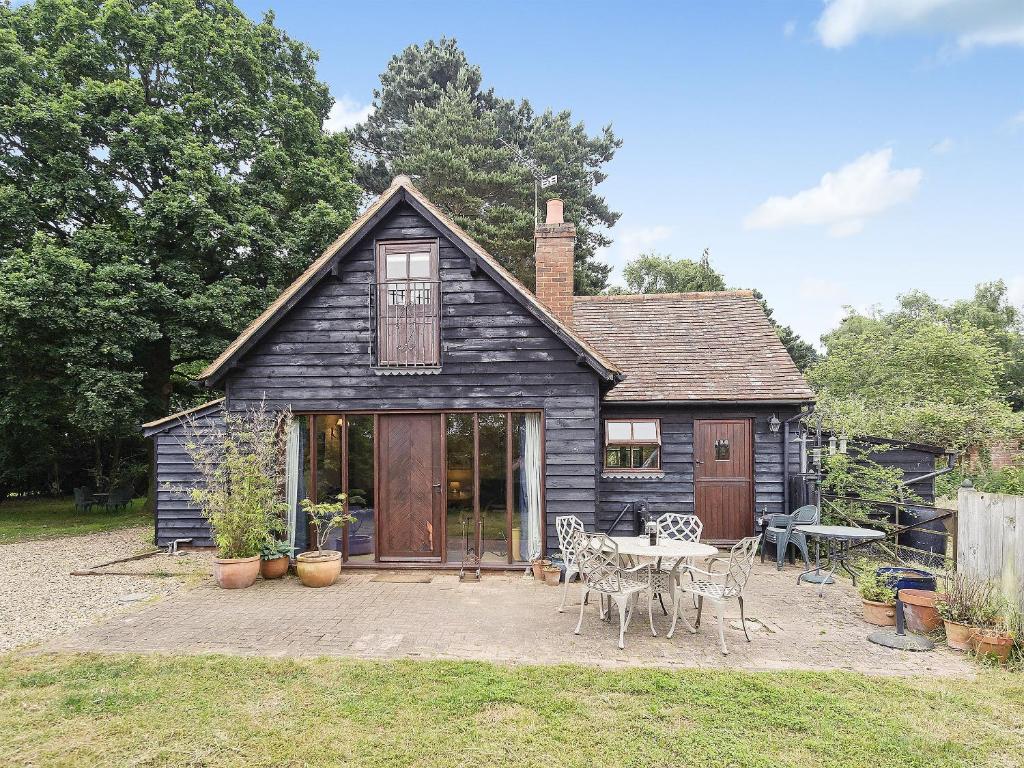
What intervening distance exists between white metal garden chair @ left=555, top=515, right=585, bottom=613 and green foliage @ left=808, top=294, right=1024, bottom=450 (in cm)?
638

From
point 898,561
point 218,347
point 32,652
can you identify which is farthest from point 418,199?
point 898,561

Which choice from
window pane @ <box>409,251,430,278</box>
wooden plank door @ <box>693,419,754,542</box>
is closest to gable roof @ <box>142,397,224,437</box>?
window pane @ <box>409,251,430,278</box>

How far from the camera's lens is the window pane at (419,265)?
8875 mm

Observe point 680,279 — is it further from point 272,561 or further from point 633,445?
point 272,561

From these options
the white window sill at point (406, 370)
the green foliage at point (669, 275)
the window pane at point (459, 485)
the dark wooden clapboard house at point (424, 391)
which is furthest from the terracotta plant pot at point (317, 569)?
the green foliage at point (669, 275)

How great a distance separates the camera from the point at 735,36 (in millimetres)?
14000

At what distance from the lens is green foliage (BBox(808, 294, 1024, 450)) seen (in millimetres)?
15258

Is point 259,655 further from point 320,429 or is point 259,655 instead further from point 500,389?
point 500,389

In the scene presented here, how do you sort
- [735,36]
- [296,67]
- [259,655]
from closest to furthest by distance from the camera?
[259,655] → [735,36] → [296,67]

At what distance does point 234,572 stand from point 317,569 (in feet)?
3.95

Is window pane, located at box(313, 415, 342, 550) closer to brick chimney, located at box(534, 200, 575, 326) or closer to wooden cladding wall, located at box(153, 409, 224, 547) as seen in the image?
wooden cladding wall, located at box(153, 409, 224, 547)

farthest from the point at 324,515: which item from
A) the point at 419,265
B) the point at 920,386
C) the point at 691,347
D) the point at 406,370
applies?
the point at 920,386

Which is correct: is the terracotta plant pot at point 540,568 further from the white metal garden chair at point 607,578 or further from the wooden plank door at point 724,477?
the wooden plank door at point 724,477

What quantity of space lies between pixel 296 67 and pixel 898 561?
69.5ft
